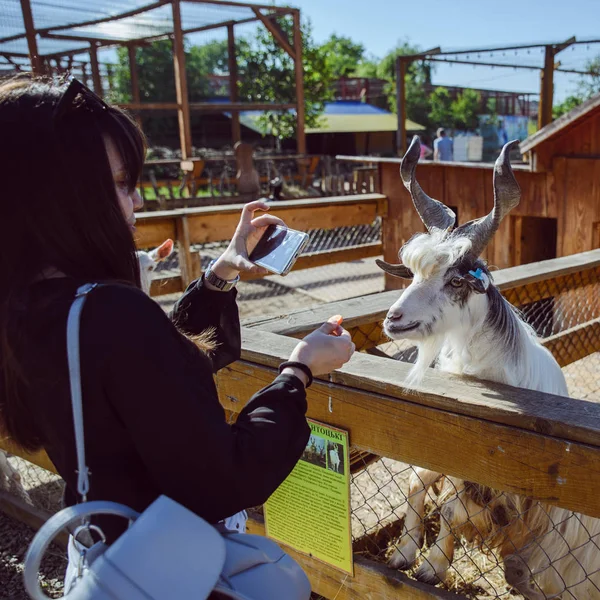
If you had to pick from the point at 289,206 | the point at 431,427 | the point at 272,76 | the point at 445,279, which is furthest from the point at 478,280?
the point at 272,76

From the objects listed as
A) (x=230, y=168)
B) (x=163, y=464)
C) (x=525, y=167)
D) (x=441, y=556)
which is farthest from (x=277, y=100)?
(x=163, y=464)

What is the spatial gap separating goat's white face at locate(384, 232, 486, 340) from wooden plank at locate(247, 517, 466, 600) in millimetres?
801

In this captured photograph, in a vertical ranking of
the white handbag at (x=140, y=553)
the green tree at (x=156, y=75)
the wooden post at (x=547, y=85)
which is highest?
the green tree at (x=156, y=75)

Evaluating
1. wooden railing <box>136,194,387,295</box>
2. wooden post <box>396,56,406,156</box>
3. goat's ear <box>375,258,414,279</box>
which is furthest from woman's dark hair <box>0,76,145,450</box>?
wooden post <box>396,56,406,156</box>

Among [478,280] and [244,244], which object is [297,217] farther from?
[244,244]

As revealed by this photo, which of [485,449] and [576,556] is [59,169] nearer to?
[485,449]

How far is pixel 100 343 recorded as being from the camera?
39.6 inches

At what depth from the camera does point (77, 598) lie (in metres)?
0.95

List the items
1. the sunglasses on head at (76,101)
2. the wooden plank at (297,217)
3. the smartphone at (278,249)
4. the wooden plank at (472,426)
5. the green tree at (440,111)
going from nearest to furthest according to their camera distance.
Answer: the sunglasses on head at (76,101), the wooden plank at (472,426), the smartphone at (278,249), the wooden plank at (297,217), the green tree at (440,111)

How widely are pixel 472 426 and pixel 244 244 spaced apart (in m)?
0.82

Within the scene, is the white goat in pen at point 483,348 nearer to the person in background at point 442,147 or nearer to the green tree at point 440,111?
the person in background at point 442,147

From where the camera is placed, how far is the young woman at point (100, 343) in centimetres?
102

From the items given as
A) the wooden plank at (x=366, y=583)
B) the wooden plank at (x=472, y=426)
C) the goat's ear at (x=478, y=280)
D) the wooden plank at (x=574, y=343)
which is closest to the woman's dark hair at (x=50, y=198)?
the wooden plank at (x=472, y=426)

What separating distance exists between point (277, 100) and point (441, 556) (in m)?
15.2
